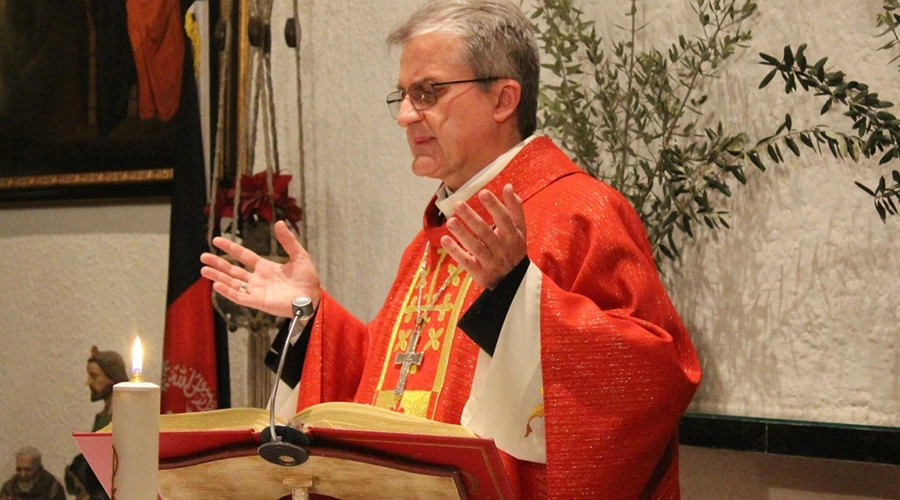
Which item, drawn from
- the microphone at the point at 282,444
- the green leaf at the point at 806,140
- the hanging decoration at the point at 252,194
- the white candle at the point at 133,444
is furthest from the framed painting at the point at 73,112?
the white candle at the point at 133,444

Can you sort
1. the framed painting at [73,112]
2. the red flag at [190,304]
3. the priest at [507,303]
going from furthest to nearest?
the framed painting at [73,112]
the red flag at [190,304]
the priest at [507,303]

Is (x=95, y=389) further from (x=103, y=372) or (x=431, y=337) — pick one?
(x=431, y=337)

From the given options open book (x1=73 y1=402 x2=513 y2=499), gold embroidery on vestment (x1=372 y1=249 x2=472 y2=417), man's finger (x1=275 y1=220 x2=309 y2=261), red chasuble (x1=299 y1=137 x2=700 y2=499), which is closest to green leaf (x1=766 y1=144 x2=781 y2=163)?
red chasuble (x1=299 y1=137 x2=700 y2=499)

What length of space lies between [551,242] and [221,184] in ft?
5.75

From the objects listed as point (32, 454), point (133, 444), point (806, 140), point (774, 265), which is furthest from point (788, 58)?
point (32, 454)

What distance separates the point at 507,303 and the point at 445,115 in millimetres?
701

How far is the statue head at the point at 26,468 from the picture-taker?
4.70m

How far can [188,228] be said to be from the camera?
3947mm

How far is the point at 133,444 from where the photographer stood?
117cm

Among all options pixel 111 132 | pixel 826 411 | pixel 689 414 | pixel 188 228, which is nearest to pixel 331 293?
pixel 188 228

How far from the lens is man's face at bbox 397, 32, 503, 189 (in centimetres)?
255

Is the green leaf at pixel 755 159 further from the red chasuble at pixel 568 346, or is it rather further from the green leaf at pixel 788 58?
the red chasuble at pixel 568 346

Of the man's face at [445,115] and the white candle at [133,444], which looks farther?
the man's face at [445,115]

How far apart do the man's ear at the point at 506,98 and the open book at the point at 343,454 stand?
101 cm
